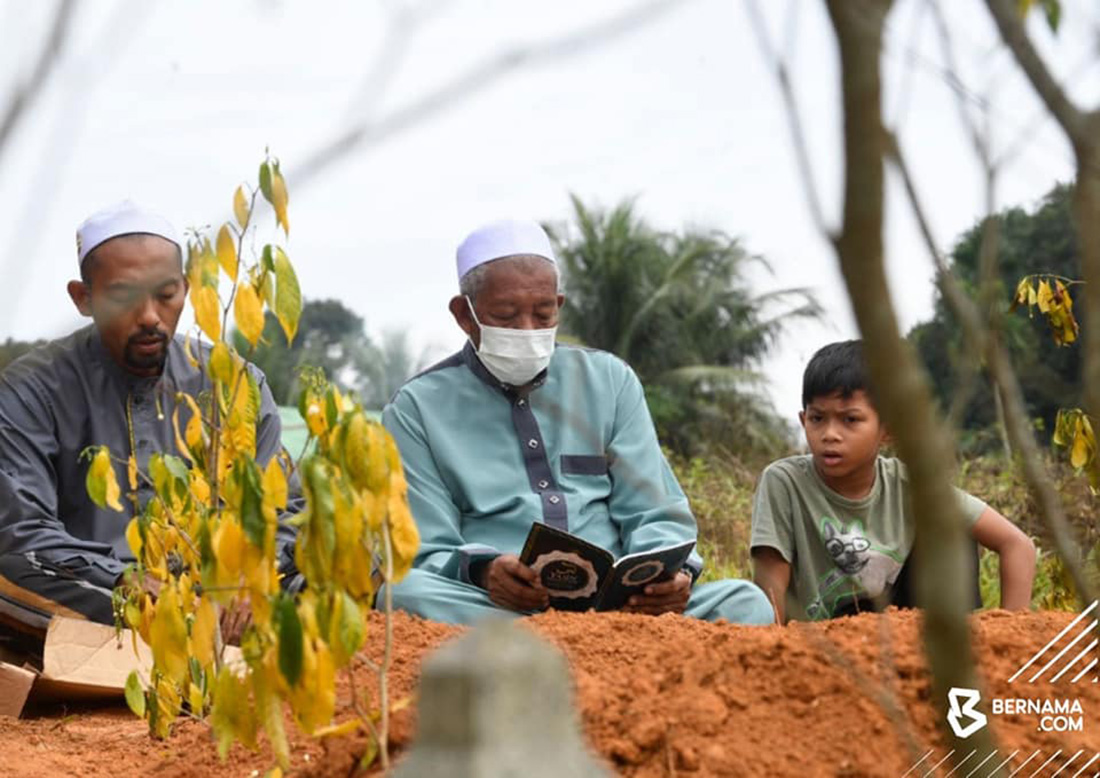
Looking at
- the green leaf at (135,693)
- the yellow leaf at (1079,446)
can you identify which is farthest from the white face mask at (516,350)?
the green leaf at (135,693)

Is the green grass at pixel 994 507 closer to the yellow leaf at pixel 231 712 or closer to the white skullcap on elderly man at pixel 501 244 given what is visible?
the yellow leaf at pixel 231 712

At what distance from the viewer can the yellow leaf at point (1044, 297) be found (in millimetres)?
3311

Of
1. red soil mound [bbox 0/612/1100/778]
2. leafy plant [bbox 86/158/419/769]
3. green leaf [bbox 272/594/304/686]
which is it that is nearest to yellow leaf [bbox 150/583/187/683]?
leafy plant [bbox 86/158/419/769]

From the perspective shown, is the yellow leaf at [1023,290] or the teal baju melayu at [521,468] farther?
the teal baju melayu at [521,468]

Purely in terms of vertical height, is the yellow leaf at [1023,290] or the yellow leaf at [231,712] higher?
the yellow leaf at [1023,290]

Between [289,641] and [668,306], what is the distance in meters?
18.9

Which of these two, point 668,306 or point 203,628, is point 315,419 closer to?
point 203,628

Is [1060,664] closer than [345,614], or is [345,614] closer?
[345,614]

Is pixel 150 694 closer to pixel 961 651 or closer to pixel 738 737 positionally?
pixel 738 737

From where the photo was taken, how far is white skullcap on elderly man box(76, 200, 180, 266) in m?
4.37

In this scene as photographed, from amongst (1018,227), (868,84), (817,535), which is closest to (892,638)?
(868,84)

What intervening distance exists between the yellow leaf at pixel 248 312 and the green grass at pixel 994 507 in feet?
5.14

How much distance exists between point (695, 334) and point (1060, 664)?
18.9m

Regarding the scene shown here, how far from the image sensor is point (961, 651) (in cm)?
91
